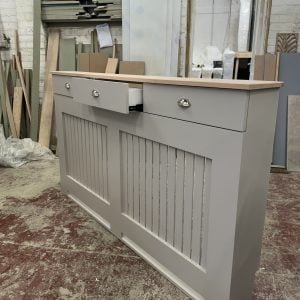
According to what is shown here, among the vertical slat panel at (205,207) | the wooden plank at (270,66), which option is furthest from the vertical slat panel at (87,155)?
the wooden plank at (270,66)

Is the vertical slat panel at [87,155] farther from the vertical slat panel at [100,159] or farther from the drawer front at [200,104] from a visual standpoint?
the drawer front at [200,104]

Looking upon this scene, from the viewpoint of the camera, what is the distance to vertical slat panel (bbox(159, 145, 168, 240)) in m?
1.31

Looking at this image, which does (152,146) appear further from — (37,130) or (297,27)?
(297,27)

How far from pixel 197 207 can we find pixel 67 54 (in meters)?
2.62

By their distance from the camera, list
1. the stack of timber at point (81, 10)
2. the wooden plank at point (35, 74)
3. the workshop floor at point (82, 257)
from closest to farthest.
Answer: the workshop floor at point (82, 257), the stack of timber at point (81, 10), the wooden plank at point (35, 74)

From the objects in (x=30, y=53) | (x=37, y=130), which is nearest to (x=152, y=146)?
(x=37, y=130)

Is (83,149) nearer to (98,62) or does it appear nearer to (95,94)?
(95,94)

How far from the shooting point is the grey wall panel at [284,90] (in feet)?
9.25

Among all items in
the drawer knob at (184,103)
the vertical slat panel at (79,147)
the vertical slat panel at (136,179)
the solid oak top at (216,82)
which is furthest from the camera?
the vertical slat panel at (79,147)

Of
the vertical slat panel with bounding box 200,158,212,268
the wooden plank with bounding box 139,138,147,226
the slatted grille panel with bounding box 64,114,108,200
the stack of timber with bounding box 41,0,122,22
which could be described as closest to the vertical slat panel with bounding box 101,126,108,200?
the slatted grille panel with bounding box 64,114,108,200

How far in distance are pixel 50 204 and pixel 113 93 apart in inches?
47.0

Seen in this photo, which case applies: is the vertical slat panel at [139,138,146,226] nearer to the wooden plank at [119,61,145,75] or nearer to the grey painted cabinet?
the grey painted cabinet

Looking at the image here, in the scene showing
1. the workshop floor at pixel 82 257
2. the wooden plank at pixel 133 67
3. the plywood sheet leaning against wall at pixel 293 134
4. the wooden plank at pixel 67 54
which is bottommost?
the workshop floor at pixel 82 257

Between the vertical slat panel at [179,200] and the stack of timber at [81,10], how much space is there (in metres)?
2.24
